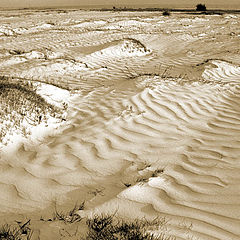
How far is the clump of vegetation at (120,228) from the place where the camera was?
6.03ft

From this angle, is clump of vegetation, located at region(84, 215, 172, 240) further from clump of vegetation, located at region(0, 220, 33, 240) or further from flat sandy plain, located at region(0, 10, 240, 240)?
clump of vegetation, located at region(0, 220, 33, 240)

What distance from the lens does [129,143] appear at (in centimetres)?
359

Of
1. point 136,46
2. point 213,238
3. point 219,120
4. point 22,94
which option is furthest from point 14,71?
point 213,238

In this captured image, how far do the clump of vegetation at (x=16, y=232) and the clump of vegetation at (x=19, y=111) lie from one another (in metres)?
1.65

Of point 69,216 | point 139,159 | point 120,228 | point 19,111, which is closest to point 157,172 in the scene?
point 139,159

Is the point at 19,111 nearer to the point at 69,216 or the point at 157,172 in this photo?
the point at 69,216

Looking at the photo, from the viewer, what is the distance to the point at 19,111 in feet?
12.6

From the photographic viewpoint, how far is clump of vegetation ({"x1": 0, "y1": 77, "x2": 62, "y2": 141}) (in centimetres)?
356

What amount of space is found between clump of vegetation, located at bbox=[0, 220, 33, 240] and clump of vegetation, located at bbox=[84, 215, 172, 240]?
518 millimetres

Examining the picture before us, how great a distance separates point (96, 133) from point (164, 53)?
911 centimetres

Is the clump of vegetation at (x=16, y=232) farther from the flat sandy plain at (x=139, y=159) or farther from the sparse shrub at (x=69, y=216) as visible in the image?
the sparse shrub at (x=69, y=216)

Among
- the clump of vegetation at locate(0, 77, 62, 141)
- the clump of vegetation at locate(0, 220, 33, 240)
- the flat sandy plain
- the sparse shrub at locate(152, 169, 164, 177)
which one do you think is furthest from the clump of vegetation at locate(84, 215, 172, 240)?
the clump of vegetation at locate(0, 77, 62, 141)

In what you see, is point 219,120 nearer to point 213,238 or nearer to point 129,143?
point 129,143

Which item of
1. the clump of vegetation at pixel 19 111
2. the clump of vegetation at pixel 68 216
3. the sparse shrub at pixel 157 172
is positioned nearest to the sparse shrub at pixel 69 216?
the clump of vegetation at pixel 68 216
